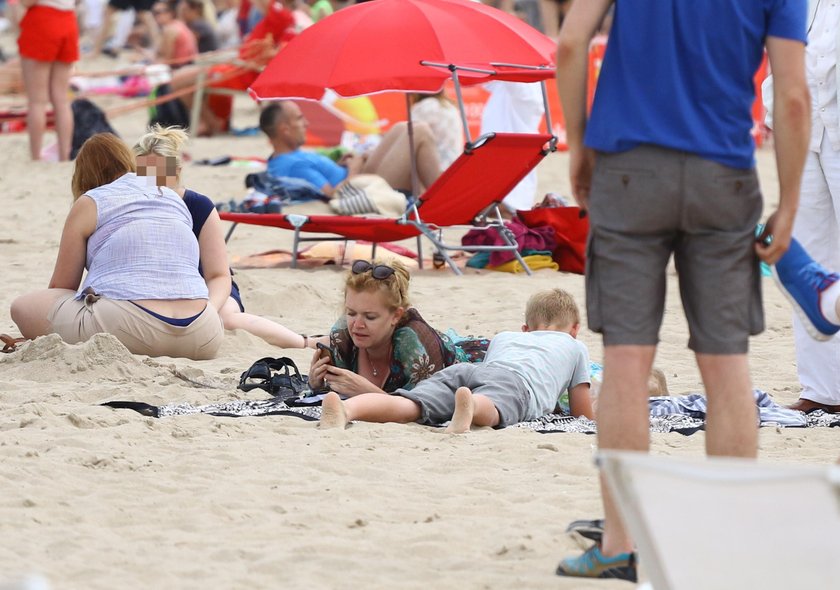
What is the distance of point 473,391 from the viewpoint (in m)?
4.69

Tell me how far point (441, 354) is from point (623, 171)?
212 cm

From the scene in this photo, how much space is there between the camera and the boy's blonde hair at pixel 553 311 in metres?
5.02

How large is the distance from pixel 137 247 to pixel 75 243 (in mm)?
275

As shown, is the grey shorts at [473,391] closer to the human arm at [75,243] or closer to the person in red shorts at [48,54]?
the human arm at [75,243]

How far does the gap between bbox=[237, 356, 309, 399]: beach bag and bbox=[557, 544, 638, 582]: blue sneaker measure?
2092 millimetres

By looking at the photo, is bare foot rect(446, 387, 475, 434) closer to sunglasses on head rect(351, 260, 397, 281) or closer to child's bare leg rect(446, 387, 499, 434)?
child's bare leg rect(446, 387, 499, 434)

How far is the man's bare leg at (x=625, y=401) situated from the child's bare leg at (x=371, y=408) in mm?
1687

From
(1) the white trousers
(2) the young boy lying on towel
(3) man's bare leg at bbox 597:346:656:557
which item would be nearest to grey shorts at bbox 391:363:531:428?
(2) the young boy lying on towel

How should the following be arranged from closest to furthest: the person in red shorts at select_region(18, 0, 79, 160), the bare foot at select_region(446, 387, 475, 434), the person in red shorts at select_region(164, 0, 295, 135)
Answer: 1. the bare foot at select_region(446, 387, 475, 434)
2. the person in red shorts at select_region(18, 0, 79, 160)
3. the person in red shorts at select_region(164, 0, 295, 135)

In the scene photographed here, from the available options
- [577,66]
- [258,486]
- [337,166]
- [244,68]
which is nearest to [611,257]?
[577,66]

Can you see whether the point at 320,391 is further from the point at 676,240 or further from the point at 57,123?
the point at 57,123

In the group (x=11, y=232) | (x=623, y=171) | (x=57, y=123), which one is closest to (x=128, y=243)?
(x=623, y=171)

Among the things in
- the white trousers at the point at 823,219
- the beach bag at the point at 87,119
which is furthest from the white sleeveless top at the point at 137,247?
the beach bag at the point at 87,119

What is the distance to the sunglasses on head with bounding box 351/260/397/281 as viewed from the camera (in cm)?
464
